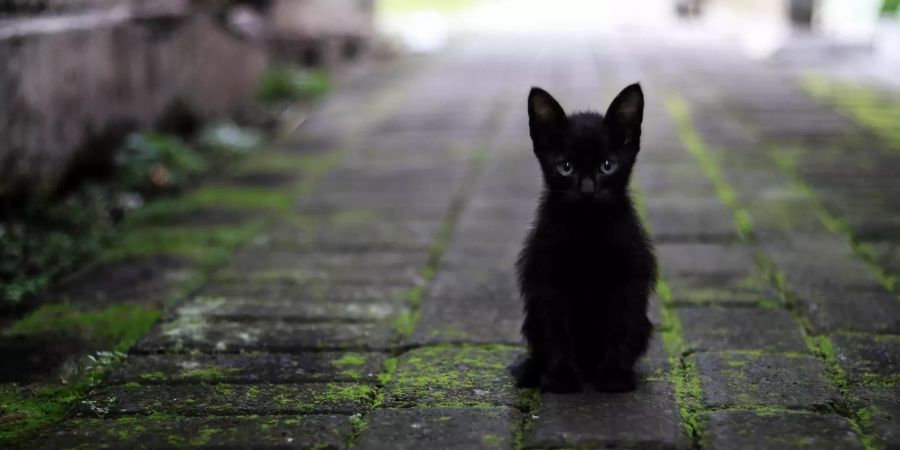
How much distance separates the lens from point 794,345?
9.30 ft

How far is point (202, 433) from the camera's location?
91.0 inches

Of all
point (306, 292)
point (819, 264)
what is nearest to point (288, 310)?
point (306, 292)

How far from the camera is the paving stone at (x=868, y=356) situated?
2596mm

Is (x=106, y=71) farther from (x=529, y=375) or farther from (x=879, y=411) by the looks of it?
(x=879, y=411)

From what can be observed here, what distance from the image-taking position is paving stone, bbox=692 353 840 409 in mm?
2426

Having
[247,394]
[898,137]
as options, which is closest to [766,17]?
[898,137]

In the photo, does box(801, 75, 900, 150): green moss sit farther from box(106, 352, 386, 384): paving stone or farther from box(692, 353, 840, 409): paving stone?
box(106, 352, 386, 384): paving stone

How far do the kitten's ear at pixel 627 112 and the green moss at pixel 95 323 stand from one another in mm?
1651

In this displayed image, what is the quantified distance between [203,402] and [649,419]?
1150mm

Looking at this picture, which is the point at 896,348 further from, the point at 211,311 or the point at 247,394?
the point at 211,311

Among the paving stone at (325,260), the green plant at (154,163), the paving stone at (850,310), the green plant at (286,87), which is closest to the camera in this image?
the paving stone at (850,310)

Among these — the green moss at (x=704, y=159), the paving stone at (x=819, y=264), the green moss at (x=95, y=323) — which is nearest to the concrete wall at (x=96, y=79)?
the green moss at (x=95, y=323)

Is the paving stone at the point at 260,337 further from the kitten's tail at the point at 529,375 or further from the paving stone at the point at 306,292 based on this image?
the kitten's tail at the point at 529,375

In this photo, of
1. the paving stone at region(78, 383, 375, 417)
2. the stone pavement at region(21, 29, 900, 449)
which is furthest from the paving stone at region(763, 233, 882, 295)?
the paving stone at region(78, 383, 375, 417)
